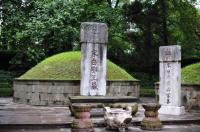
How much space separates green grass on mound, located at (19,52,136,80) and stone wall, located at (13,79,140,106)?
1.18 feet

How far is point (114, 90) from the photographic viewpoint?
656 inches

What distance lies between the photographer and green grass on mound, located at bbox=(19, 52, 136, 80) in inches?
655

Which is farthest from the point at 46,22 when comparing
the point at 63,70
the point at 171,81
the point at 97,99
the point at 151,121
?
the point at 151,121

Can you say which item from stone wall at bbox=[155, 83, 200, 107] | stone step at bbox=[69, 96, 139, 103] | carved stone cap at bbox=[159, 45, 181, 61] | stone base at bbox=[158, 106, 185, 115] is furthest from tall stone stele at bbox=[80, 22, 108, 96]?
stone wall at bbox=[155, 83, 200, 107]

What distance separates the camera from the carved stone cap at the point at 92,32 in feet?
41.8

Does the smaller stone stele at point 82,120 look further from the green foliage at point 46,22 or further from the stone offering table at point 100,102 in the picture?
the green foliage at point 46,22

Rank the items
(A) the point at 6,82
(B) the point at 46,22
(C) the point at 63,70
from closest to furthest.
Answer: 1. (C) the point at 63,70
2. (B) the point at 46,22
3. (A) the point at 6,82

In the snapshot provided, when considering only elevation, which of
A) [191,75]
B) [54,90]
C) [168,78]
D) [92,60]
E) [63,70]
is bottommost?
[54,90]

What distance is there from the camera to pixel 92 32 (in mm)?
12797

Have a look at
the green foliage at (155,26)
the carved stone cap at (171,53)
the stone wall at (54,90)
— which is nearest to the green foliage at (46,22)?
the green foliage at (155,26)

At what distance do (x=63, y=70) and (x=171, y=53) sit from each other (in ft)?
18.8

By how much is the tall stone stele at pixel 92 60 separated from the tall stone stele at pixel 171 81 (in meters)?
2.26

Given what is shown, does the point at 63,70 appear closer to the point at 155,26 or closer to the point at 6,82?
the point at 6,82

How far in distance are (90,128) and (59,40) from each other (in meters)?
12.4
